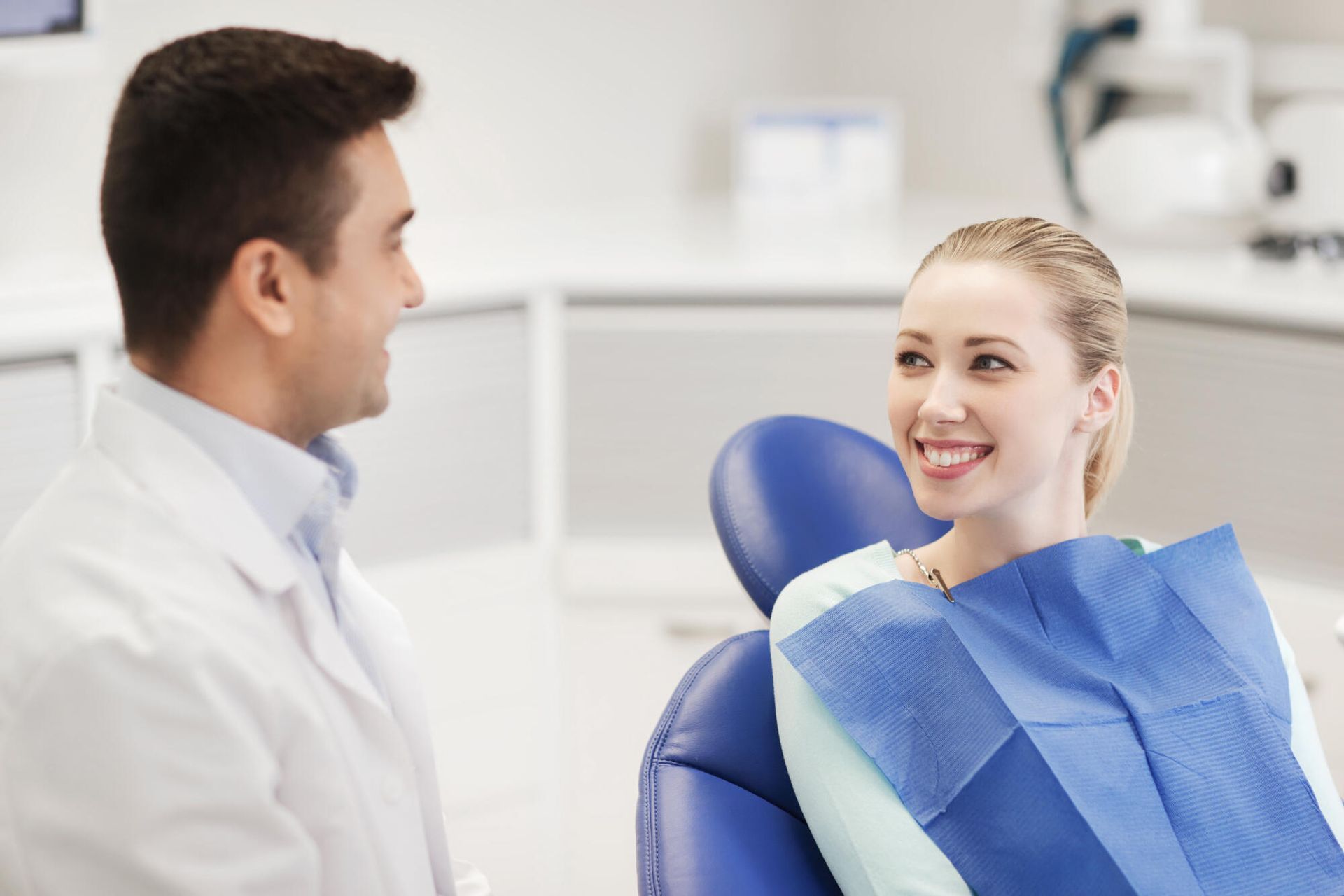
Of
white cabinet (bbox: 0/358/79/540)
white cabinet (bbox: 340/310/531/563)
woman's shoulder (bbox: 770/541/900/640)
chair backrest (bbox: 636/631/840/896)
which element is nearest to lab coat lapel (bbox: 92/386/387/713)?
chair backrest (bbox: 636/631/840/896)

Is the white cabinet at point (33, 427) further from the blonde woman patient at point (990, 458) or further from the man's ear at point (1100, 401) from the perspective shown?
the man's ear at point (1100, 401)

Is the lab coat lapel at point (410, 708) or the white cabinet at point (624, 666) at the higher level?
the lab coat lapel at point (410, 708)

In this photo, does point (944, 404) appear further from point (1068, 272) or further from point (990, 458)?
point (1068, 272)

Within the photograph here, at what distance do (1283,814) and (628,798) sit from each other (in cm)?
138

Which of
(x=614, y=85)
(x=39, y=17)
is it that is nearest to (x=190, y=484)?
(x=39, y=17)

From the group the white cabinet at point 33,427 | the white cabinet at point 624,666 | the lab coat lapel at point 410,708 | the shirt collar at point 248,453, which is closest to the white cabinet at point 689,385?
the white cabinet at point 624,666

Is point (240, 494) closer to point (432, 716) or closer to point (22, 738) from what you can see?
point (22, 738)

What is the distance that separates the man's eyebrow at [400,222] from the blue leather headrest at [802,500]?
50 cm

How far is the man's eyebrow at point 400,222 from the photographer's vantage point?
3.58 ft

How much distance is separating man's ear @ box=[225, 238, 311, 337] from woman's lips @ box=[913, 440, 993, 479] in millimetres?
581

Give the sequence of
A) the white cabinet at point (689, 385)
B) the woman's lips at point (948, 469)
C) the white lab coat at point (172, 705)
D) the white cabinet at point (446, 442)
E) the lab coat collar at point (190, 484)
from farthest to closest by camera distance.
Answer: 1. the white cabinet at point (689, 385)
2. the white cabinet at point (446, 442)
3. the woman's lips at point (948, 469)
4. the lab coat collar at point (190, 484)
5. the white lab coat at point (172, 705)

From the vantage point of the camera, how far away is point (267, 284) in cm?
103

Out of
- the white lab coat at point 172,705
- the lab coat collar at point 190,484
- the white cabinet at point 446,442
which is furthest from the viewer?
the white cabinet at point 446,442

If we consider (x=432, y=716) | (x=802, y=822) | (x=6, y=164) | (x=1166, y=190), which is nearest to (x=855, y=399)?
(x=1166, y=190)
